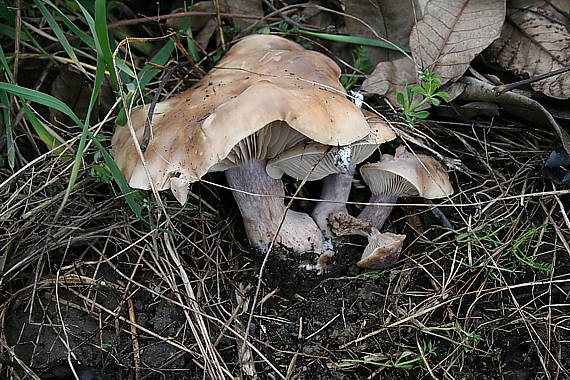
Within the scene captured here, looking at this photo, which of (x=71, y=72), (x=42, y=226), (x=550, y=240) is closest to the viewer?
(x=550, y=240)

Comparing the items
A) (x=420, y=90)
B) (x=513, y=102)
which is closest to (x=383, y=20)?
(x=420, y=90)

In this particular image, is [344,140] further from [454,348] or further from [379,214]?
[454,348]

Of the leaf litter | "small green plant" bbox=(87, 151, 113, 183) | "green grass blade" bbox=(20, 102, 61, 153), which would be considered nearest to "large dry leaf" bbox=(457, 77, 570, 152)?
the leaf litter

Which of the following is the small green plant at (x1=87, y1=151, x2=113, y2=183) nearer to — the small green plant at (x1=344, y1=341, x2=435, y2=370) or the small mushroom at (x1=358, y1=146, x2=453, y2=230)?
the small mushroom at (x1=358, y1=146, x2=453, y2=230)

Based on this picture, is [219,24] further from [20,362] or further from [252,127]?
[20,362]

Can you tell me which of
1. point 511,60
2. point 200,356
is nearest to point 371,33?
point 511,60

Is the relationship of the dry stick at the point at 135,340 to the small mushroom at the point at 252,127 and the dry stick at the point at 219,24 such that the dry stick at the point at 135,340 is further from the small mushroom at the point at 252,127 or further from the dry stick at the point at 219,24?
the dry stick at the point at 219,24
